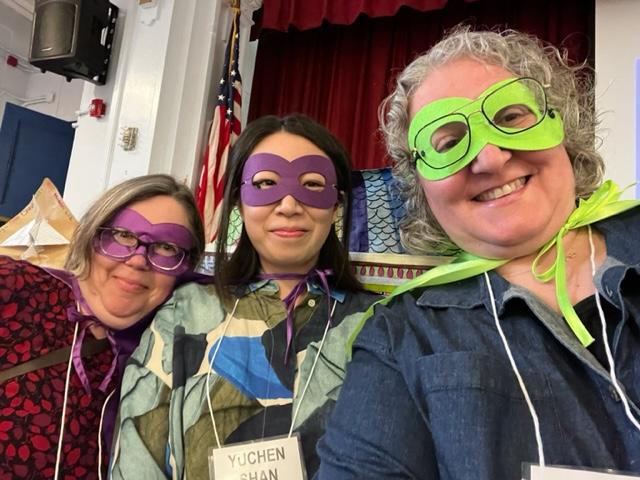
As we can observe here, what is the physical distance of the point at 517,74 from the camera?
82cm

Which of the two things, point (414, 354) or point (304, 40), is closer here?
point (414, 354)

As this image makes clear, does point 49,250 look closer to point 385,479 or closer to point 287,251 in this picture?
point 287,251

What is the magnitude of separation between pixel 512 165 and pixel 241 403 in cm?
69

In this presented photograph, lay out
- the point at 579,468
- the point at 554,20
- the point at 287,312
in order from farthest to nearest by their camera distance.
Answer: the point at 554,20 < the point at 287,312 < the point at 579,468

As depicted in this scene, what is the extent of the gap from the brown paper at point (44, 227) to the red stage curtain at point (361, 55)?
1.63 meters

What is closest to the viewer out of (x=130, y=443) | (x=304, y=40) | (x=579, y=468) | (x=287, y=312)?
(x=579, y=468)

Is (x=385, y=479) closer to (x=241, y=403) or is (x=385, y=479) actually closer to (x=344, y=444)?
(x=344, y=444)

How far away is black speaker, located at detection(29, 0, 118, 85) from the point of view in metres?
2.36

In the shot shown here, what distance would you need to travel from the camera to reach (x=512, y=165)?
2.46ft

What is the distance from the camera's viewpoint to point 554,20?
94.1 inches

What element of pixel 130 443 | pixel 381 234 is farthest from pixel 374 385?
pixel 381 234

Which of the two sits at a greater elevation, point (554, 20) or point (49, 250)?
point (554, 20)

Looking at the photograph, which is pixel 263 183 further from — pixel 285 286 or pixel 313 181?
pixel 285 286

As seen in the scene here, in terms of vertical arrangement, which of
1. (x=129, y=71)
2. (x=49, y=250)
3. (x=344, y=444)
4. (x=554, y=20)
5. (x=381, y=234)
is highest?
(x=554, y=20)
